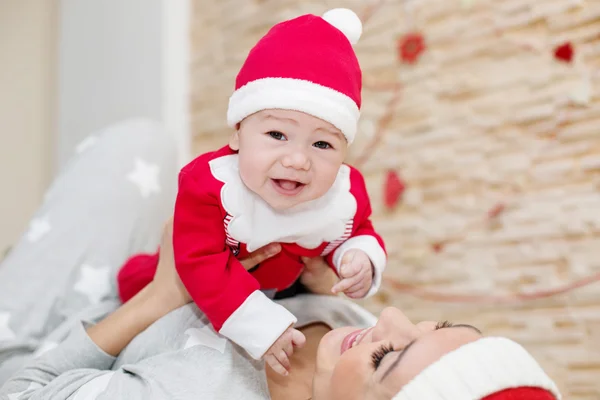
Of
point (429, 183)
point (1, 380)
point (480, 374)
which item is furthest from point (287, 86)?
point (429, 183)

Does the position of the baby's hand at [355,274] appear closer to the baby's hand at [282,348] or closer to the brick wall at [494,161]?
the baby's hand at [282,348]

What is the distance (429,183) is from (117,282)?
103 centimetres

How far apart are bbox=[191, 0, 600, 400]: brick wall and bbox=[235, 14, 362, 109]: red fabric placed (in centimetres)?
97

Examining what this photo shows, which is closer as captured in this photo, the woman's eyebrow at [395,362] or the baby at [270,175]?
the woman's eyebrow at [395,362]

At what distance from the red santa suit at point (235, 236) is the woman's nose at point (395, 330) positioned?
0.19m

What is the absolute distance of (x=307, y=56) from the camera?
1089mm

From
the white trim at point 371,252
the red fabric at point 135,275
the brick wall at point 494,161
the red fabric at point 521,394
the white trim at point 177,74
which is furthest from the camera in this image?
the white trim at point 177,74

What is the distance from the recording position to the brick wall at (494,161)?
1822mm

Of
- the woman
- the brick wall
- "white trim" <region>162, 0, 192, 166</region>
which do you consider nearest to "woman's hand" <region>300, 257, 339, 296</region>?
the woman

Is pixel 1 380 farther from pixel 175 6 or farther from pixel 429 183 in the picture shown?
pixel 175 6

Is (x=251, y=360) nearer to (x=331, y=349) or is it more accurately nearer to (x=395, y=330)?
(x=331, y=349)

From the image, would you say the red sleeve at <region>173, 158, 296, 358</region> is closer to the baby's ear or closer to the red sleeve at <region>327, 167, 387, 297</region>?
the baby's ear

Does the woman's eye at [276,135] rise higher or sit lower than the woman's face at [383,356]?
higher

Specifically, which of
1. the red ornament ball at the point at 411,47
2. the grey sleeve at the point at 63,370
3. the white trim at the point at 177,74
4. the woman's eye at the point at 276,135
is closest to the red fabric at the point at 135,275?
the grey sleeve at the point at 63,370
